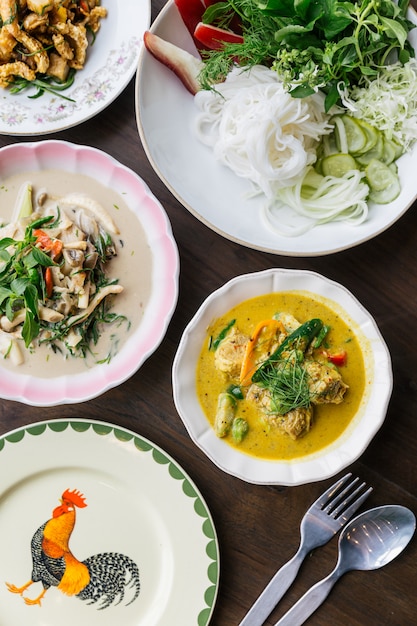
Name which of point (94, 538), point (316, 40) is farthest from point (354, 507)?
point (316, 40)

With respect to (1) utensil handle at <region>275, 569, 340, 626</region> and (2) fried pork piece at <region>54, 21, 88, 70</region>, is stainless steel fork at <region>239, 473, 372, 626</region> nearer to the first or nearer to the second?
(1) utensil handle at <region>275, 569, 340, 626</region>

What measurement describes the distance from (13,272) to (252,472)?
124cm

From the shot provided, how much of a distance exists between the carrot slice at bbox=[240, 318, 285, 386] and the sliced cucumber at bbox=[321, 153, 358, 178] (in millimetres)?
625

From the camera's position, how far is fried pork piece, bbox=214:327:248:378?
7.85 ft

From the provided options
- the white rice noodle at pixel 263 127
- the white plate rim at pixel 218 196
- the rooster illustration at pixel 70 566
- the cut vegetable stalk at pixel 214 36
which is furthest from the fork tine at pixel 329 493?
the cut vegetable stalk at pixel 214 36

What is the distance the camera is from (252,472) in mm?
2395

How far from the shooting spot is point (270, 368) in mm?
2416

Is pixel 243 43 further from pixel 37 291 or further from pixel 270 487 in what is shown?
pixel 270 487

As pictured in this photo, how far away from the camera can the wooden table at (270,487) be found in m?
2.54

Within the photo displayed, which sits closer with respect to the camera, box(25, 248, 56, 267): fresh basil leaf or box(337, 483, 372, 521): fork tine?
box(25, 248, 56, 267): fresh basil leaf

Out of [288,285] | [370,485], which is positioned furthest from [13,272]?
[370,485]

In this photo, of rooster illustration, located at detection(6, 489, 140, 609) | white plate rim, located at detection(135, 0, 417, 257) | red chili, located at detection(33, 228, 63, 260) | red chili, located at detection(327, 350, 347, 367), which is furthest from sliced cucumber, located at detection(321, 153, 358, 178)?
rooster illustration, located at detection(6, 489, 140, 609)

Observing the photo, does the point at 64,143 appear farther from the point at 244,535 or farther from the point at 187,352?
the point at 244,535

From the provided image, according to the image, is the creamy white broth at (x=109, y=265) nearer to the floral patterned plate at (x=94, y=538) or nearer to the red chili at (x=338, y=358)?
the floral patterned plate at (x=94, y=538)
